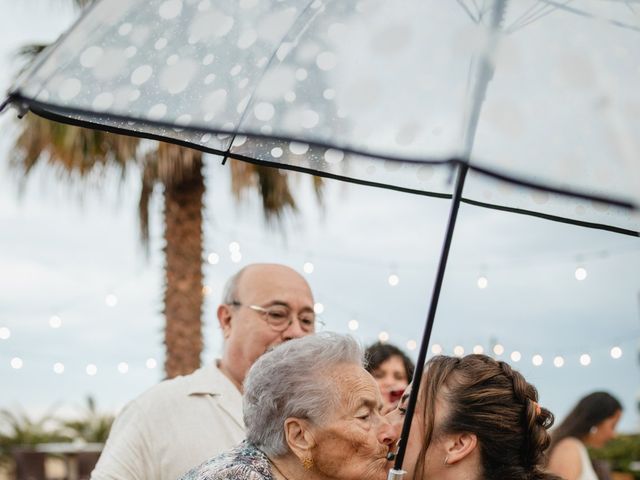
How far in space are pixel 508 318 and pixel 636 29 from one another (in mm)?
11432

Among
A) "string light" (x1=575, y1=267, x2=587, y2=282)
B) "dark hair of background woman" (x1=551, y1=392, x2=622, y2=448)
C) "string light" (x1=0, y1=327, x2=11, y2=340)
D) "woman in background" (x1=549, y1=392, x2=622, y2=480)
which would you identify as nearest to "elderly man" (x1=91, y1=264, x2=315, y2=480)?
"woman in background" (x1=549, y1=392, x2=622, y2=480)

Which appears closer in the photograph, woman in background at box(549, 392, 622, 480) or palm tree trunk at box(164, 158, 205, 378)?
woman in background at box(549, 392, 622, 480)

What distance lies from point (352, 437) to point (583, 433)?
3.69 m

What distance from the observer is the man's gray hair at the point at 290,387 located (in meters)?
2.31

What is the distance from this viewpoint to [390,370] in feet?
15.1

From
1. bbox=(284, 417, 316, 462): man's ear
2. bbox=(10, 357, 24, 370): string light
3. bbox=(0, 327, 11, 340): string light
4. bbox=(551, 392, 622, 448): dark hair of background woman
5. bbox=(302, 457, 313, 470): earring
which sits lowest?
bbox=(10, 357, 24, 370): string light

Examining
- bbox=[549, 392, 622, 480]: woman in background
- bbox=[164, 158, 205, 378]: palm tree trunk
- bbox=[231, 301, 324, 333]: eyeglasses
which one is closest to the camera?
bbox=[231, 301, 324, 333]: eyeglasses

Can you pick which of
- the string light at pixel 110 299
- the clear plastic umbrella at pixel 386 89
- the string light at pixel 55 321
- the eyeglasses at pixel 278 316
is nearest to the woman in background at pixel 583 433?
the eyeglasses at pixel 278 316

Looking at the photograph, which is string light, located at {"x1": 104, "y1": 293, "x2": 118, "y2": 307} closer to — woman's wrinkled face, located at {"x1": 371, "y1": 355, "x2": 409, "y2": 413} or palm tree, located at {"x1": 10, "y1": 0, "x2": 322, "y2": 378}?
palm tree, located at {"x1": 10, "y1": 0, "x2": 322, "y2": 378}

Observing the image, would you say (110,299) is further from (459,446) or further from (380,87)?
(380,87)

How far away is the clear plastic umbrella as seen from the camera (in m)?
1.83

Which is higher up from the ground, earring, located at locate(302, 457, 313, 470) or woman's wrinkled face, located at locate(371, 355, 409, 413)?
earring, located at locate(302, 457, 313, 470)

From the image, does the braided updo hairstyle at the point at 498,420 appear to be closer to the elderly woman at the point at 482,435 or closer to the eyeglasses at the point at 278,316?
the elderly woman at the point at 482,435

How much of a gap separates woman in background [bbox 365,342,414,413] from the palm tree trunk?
423 centimetres
